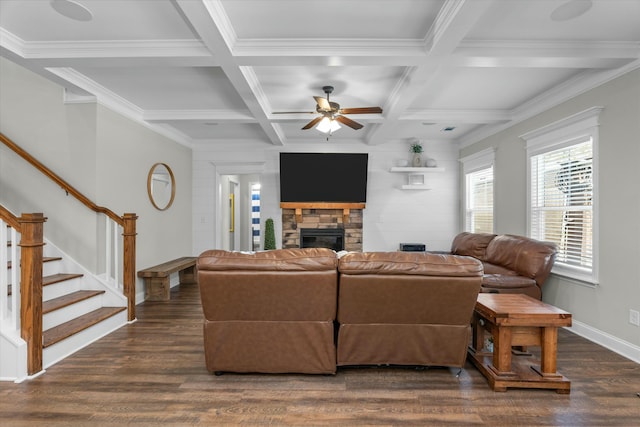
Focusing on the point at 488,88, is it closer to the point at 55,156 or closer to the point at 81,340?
the point at 81,340

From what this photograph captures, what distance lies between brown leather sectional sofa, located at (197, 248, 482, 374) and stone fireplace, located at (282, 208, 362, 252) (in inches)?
175

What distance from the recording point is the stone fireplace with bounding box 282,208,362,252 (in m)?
7.02

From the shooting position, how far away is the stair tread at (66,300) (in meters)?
3.19

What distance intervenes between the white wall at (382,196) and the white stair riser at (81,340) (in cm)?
332

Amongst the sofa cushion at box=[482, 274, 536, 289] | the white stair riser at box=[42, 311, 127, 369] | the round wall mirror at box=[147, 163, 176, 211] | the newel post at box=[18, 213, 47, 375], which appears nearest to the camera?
the newel post at box=[18, 213, 47, 375]

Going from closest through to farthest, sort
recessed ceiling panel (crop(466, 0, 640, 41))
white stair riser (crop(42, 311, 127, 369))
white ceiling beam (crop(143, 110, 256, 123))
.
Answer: recessed ceiling panel (crop(466, 0, 640, 41)) < white stair riser (crop(42, 311, 127, 369)) < white ceiling beam (crop(143, 110, 256, 123))

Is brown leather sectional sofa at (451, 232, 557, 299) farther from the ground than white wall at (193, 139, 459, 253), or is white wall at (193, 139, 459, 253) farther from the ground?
white wall at (193, 139, 459, 253)

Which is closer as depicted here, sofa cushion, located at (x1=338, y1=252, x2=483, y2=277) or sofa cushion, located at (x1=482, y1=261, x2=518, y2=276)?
sofa cushion, located at (x1=338, y1=252, x2=483, y2=277)

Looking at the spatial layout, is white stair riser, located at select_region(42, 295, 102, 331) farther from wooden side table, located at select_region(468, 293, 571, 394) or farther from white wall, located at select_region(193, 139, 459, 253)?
wooden side table, located at select_region(468, 293, 571, 394)

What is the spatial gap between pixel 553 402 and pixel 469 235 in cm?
369

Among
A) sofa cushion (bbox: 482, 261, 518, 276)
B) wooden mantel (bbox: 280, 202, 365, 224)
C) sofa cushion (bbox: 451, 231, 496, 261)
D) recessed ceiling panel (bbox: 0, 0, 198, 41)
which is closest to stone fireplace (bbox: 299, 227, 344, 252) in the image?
wooden mantel (bbox: 280, 202, 365, 224)

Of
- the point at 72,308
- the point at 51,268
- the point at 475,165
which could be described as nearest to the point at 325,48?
the point at 72,308

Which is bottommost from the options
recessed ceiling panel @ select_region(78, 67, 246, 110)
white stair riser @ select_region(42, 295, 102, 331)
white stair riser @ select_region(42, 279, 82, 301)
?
white stair riser @ select_region(42, 295, 102, 331)

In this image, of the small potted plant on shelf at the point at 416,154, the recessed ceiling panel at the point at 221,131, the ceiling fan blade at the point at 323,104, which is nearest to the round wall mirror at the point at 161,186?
the recessed ceiling panel at the point at 221,131
